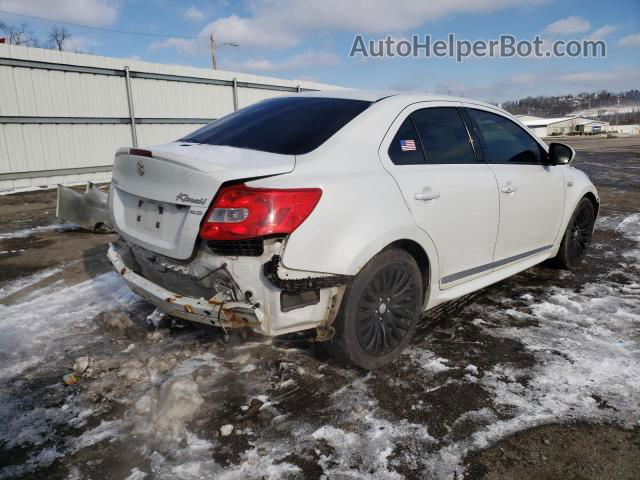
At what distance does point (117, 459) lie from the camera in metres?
2.01

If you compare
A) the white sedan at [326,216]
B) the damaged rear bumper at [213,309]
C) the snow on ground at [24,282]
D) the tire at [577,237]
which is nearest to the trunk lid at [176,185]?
the white sedan at [326,216]

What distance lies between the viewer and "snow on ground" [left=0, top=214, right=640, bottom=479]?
2.04 meters

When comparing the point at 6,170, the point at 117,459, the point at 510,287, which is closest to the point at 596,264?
the point at 510,287

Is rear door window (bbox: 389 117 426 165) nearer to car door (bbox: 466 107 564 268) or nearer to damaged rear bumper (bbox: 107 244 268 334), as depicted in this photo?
car door (bbox: 466 107 564 268)

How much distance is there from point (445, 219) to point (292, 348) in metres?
1.32

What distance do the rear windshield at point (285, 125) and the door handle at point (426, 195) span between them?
24.4 inches

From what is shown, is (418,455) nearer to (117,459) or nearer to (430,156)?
(117,459)

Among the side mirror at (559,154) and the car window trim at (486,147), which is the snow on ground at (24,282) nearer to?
the car window trim at (486,147)

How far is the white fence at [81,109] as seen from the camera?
11242 millimetres

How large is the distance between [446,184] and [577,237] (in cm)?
254

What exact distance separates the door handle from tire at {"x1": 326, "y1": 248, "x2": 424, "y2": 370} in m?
0.35

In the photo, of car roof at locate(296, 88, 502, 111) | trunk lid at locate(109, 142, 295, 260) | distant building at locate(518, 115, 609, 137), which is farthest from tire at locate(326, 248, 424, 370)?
distant building at locate(518, 115, 609, 137)

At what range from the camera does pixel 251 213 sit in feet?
7.13

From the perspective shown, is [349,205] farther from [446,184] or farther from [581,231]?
[581,231]
